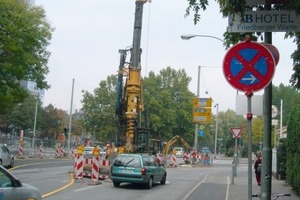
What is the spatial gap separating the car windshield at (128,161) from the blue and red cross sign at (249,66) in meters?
14.4

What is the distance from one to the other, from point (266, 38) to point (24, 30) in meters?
29.8

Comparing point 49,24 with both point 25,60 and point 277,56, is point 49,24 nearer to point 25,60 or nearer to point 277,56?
point 25,60

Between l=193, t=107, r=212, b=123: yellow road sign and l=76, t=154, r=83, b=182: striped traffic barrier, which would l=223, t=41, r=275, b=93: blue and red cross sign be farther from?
l=193, t=107, r=212, b=123: yellow road sign

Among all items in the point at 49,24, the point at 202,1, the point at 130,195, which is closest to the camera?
the point at 202,1

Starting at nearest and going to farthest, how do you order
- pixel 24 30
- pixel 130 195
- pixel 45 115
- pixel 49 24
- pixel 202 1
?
pixel 202 1
pixel 130 195
pixel 24 30
pixel 49 24
pixel 45 115

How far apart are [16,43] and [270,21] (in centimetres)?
2868

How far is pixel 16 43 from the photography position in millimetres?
32000

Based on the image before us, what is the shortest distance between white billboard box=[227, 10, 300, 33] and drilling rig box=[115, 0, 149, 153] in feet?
78.2

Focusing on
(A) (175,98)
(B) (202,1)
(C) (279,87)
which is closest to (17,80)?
(B) (202,1)

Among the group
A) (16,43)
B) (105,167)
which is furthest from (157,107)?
(105,167)

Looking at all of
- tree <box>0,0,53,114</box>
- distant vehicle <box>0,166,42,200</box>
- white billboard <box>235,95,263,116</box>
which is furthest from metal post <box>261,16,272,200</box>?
tree <box>0,0,53,114</box>

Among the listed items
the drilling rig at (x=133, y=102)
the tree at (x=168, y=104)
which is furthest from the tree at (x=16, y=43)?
the tree at (x=168, y=104)

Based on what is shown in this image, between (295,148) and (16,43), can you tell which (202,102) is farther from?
(295,148)

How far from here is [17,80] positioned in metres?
34.8
